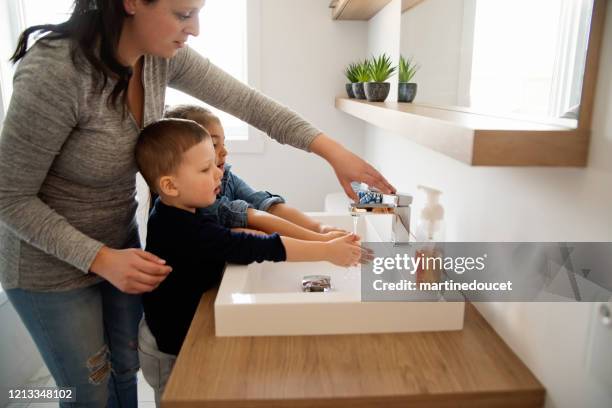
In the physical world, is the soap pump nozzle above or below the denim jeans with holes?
above

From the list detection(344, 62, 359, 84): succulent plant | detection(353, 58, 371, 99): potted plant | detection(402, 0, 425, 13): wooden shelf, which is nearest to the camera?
detection(402, 0, 425, 13): wooden shelf

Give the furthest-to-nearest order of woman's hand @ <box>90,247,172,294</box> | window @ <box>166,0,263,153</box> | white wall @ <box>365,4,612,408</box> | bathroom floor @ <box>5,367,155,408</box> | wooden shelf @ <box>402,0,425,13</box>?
window @ <box>166,0,263,153</box>
bathroom floor @ <box>5,367,155,408</box>
wooden shelf @ <box>402,0,425,13</box>
woman's hand @ <box>90,247,172,294</box>
white wall @ <box>365,4,612,408</box>

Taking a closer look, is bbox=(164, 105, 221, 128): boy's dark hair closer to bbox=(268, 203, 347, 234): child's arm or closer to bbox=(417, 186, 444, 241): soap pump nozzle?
bbox=(268, 203, 347, 234): child's arm

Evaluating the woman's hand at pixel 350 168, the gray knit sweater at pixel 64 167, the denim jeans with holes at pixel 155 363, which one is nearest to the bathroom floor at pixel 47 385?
the denim jeans with holes at pixel 155 363

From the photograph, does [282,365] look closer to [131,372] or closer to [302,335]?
[302,335]

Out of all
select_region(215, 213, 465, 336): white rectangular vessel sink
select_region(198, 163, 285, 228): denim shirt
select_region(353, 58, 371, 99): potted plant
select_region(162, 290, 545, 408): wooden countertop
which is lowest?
select_region(162, 290, 545, 408): wooden countertop

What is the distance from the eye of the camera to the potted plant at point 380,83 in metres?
1.58

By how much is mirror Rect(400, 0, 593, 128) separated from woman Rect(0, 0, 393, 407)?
30 centimetres

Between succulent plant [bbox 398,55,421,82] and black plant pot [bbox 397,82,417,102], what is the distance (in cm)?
2

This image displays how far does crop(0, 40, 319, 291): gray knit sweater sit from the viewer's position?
804mm

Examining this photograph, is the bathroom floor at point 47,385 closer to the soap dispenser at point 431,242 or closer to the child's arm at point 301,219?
the child's arm at point 301,219

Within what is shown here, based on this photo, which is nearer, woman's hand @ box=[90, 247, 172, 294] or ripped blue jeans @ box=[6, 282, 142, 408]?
woman's hand @ box=[90, 247, 172, 294]

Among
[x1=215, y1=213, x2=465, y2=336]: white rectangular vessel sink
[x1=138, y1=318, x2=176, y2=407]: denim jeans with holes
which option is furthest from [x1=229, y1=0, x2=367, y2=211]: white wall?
[x1=215, y1=213, x2=465, y2=336]: white rectangular vessel sink

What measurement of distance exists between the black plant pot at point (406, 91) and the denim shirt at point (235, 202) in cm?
47
